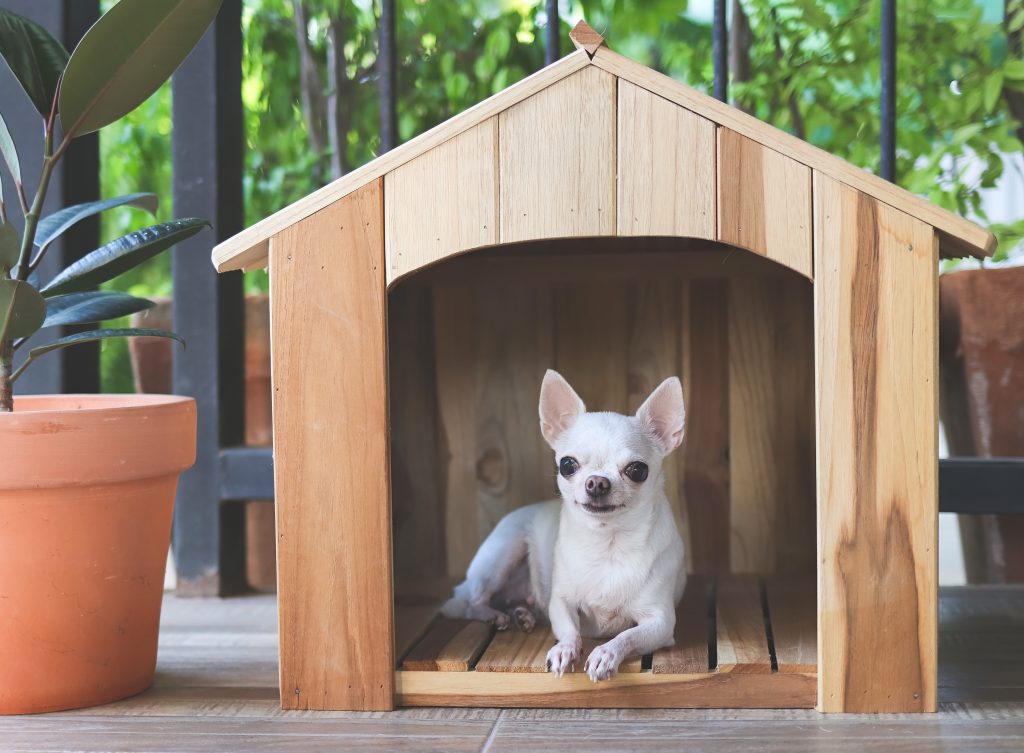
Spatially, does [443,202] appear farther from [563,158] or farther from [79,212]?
[79,212]

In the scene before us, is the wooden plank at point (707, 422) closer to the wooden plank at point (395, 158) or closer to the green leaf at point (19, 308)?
the wooden plank at point (395, 158)

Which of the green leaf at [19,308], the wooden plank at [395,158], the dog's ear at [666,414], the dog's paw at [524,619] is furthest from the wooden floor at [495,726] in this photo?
the wooden plank at [395,158]

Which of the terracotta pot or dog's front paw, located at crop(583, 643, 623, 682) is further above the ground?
the terracotta pot

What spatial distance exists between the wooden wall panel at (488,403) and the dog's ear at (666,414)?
49 centimetres

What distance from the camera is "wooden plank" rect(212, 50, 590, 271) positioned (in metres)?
1.40

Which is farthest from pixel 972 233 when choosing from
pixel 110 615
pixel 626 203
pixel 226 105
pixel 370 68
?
pixel 370 68

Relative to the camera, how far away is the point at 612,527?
1.62 meters

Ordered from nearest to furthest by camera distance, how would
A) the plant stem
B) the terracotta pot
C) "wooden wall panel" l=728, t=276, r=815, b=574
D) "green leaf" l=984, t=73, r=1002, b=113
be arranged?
the terracotta pot
the plant stem
"wooden wall panel" l=728, t=276, r=815, b=574
"green leaf" l=984, t=73, r=1002, b=113

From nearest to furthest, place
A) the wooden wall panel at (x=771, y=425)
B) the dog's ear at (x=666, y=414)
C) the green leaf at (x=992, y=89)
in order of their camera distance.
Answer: the dog's ear at (x=666, y=414), the wooden wall panel at (x=771, y=425), the green leaf at (x=992, y=89)

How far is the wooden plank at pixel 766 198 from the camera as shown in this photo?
1.38 metres

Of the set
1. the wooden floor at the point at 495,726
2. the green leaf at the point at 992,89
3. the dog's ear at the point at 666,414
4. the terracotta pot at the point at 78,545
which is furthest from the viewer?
the green leaf at the point at 992,89

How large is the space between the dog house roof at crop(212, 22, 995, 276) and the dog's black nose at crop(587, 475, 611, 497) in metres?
0.44

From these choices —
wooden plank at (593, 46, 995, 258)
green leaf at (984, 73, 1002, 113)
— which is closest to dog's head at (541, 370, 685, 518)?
wooden plank at (593, 46, 995, 258)

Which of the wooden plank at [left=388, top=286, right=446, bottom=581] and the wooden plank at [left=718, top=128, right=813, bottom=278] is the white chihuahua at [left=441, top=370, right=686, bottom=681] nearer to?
the wooden plank at [left=718, top=128, right=813, bottom=278]
